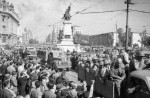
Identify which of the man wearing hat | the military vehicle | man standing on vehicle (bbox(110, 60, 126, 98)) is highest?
the man wearing hat

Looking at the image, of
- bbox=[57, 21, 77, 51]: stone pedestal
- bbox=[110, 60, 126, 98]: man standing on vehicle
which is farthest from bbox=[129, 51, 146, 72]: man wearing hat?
bbox=[57, 21, 77, 51]: stone pedestal

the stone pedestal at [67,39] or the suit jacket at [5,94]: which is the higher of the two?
the stone pedestal at [67,39]

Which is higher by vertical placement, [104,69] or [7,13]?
[7,13]

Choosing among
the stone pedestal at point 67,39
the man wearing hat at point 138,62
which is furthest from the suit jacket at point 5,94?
the stone pedestal at point 67,39

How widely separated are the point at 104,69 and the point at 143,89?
3.36 m

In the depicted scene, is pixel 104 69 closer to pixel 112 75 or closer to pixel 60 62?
pixel 112 75

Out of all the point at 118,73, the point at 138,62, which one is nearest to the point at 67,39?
the point at 118,73

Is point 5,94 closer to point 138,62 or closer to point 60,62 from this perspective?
point 138,62

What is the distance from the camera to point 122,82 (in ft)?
24.0

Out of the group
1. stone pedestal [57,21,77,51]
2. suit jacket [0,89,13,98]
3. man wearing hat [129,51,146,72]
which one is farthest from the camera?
stone pedestal [57,21,77,51]

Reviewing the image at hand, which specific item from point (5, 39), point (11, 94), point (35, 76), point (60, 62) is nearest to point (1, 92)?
point (11, 94)

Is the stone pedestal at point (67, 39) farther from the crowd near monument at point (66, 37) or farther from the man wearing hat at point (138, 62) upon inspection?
the man wearing hat at point (138, 62)

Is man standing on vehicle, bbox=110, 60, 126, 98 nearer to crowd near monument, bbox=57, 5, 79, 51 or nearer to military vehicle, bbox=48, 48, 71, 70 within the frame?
military vehicle, bbox=48, 48, 71, 70

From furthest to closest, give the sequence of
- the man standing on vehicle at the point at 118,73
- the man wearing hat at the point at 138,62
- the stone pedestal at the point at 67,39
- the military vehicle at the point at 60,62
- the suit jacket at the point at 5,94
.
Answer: the stone pedestal at the point at 67,39, the military vehicle at the point at 60,62, the man standing on vehicle at the point at 118,73, the man wearing hat at the point at 138,62, the suit jacket at the point at 5,94
